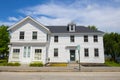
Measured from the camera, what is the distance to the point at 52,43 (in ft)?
109

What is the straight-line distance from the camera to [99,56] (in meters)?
33.0

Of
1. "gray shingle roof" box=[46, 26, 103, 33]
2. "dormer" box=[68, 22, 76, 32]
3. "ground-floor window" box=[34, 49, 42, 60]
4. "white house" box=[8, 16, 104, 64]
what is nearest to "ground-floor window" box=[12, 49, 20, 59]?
"white house" box=[8, 16, 104, 64]

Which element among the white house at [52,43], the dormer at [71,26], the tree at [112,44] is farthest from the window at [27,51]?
the tree at [112,44]

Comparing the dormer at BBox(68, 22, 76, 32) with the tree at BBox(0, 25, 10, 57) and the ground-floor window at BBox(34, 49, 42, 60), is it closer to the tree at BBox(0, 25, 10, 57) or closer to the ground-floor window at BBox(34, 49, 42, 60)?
the ground-floor window at BBox(34, 49, 42, 60)

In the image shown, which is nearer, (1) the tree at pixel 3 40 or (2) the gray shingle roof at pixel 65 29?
(2) the gray shingle roof at pixel 65 29

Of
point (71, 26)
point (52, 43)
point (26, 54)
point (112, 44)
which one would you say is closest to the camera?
point (26, 54)

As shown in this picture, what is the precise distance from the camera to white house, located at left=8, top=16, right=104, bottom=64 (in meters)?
29.1

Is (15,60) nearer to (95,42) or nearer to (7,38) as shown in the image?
(95,42)

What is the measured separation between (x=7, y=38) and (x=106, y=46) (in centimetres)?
3106

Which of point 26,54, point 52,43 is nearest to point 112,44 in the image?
point 52,43

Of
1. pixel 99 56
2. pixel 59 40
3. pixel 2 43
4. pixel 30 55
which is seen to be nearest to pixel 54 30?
pixel 59 40

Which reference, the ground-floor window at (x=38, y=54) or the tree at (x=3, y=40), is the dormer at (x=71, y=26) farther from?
the tree at (x=3, y=40)

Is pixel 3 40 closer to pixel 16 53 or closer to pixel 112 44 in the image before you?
pixel 16 53

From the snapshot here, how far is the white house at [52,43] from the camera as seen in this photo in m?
29.1
